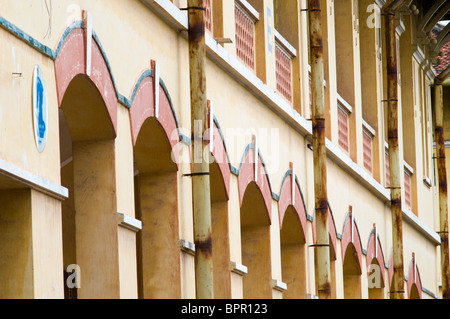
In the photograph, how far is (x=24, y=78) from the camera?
9.48 metres

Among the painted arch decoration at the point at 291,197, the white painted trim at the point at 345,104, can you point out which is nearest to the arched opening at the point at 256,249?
the painted arch decoration at the point at 291,197

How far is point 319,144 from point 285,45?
1425 mm

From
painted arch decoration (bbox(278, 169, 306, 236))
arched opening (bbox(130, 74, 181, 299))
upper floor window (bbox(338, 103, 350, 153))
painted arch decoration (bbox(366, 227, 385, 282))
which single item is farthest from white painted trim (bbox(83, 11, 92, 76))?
painted arch decoration (bbox(366, 227, 385, 282))

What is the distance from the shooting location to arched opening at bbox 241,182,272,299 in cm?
1664

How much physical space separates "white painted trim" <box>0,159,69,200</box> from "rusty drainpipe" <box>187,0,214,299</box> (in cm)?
296

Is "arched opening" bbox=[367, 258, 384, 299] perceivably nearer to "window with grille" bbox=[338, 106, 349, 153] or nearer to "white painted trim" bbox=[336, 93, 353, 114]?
"window with grille" bbox=[338, 106, 349, 153]

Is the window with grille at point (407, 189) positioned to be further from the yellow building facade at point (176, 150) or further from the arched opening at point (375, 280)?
the arched opening at point (375, 280)

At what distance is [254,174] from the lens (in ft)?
52.6

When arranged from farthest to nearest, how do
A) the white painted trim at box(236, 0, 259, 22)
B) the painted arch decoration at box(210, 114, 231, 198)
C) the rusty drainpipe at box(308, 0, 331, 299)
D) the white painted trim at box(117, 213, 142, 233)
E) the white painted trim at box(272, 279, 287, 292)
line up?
the rusty drainpipe at box(308, 0, 331, 299)
the white painted trim at box(272, 279, 287, 292)
the white painted trim at box(236, 0, 259, 22)
the painted arch decoration at box(210, 114, 231, 198)
the white painted trim at box(117, 213, 142, 233)

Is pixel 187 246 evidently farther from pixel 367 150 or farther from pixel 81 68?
pixel 367 150

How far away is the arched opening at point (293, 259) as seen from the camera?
18.3m

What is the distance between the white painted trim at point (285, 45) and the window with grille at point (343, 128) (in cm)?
302

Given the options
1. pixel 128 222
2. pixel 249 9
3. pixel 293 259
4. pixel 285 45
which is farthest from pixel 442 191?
pixel 128 222

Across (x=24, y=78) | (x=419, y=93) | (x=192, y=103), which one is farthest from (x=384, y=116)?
(x=24, y=78)
